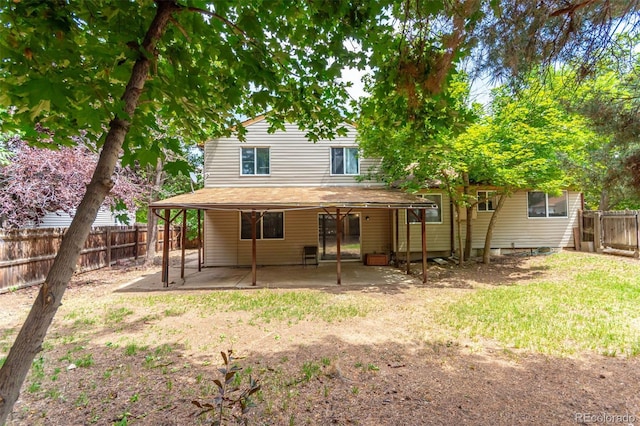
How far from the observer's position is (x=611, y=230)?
1184 centimetres

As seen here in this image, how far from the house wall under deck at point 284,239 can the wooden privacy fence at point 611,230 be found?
8042 millimetres

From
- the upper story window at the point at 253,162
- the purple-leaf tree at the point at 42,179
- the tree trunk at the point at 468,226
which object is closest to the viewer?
the purple-leaf tree at the point at 42,179

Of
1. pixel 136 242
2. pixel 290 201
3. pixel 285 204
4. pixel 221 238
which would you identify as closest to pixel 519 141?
pixel 290 201

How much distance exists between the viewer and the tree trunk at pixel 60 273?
1.30 metres

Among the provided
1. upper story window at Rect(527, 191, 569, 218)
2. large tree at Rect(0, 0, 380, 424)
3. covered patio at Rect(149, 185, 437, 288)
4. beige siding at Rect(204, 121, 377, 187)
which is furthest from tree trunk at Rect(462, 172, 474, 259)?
large tree at Rect(0, 0, 380, 424)

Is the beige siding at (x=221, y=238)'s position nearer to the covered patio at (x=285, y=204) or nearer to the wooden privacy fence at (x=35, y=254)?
the covered patio at (x=285, y=204)

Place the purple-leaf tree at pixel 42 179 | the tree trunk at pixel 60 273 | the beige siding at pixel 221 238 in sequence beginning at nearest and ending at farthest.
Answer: the tree trunk at pixel 60 273 < the purple-leaf tree at pixel 42 179 < the beige siding at pixel 221 238

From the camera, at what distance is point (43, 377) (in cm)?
357

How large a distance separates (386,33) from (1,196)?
1127 cm

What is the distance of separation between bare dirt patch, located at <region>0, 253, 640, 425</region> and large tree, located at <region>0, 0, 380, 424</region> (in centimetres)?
218

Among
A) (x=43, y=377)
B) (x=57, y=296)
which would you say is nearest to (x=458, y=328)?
(x=57, y=296)

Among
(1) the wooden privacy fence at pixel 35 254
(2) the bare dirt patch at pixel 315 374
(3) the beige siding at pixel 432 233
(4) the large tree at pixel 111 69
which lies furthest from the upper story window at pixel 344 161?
(4) the large tree at pixel 111 69

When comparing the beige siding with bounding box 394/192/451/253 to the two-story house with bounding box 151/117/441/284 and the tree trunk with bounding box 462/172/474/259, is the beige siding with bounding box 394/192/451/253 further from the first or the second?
the tree trunk with bounding box 462/172/474/259

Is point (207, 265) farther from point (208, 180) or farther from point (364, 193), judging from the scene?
point (364, 193)
